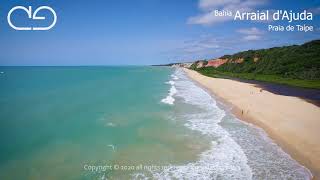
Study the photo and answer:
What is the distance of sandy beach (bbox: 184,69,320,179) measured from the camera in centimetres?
1079

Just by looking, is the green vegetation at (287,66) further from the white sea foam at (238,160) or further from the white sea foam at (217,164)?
the white sea foam at (217,164)

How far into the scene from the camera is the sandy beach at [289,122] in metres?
10.8

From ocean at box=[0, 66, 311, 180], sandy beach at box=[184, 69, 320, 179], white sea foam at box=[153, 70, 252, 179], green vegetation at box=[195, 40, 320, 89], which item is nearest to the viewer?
white sea foam at box=[153, 70, 252, 179]

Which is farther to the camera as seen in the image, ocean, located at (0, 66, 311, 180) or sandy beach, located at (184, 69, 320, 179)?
sandy beach, located at (184, 69, 320, 179)

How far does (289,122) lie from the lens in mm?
15164

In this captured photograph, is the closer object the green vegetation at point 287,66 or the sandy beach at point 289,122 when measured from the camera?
the sandy beach at point 289,122

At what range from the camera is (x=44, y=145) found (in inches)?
494

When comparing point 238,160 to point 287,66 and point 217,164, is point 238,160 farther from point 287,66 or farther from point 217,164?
point 287,66

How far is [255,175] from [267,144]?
3464mm

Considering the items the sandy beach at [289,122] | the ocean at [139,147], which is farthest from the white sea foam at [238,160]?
the sandy beach at [289,122]

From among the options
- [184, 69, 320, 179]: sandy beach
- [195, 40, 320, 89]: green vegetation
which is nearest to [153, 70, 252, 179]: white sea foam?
[184, 69, 320, 179]: sandy beach

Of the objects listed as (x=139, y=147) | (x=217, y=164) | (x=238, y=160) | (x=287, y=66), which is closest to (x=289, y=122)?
(x=238, y=160)

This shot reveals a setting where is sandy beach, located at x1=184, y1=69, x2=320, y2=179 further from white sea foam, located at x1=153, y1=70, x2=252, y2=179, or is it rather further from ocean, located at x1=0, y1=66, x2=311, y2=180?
white sea foam, located at x1=153, y1=70, x2=252, y2=179

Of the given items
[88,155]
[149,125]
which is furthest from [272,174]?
[149,125]
